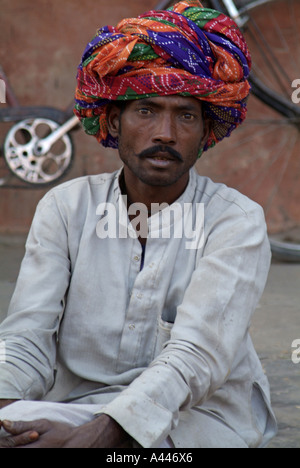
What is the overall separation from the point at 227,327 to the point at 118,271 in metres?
0.36

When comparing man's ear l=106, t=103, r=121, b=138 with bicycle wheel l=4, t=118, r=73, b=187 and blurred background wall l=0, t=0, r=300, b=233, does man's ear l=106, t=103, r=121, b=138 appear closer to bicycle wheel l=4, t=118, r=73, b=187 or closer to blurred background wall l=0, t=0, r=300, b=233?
bicycle wheel l=4, t=118, r=73, b=187

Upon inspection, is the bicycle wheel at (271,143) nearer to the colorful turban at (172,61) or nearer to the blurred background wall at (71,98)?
the blurred background wall at (71,98)

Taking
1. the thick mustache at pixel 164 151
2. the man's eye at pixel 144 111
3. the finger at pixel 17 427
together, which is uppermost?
the man's eye at pixel 144 111

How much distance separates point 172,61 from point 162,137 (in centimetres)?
23

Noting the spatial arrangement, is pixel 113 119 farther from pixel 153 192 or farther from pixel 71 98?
pixel 71 98

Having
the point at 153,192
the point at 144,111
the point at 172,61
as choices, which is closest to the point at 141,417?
the point at 153,192

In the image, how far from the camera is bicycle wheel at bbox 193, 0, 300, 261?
5.54 meters

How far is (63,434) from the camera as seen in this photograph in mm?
1979

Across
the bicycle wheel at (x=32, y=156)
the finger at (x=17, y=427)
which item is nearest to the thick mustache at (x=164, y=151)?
the finger at (x=17, y=427)

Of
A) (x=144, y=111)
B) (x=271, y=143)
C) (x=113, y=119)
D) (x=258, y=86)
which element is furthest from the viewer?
(x=271, y=143)

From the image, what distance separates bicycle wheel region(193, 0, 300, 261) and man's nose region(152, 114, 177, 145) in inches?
124

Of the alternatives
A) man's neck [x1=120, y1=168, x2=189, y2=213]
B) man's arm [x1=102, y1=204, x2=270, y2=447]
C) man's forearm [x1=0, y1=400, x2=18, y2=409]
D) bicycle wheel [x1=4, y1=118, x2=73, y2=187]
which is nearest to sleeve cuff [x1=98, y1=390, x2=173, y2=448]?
man's arm [x1=102, y1=204, x2=270, y2=447]

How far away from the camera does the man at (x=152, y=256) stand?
88.2 inches

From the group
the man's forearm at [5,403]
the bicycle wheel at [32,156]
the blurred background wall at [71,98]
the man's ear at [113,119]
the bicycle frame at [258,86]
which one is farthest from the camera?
the blurred background wall at [71,98]
